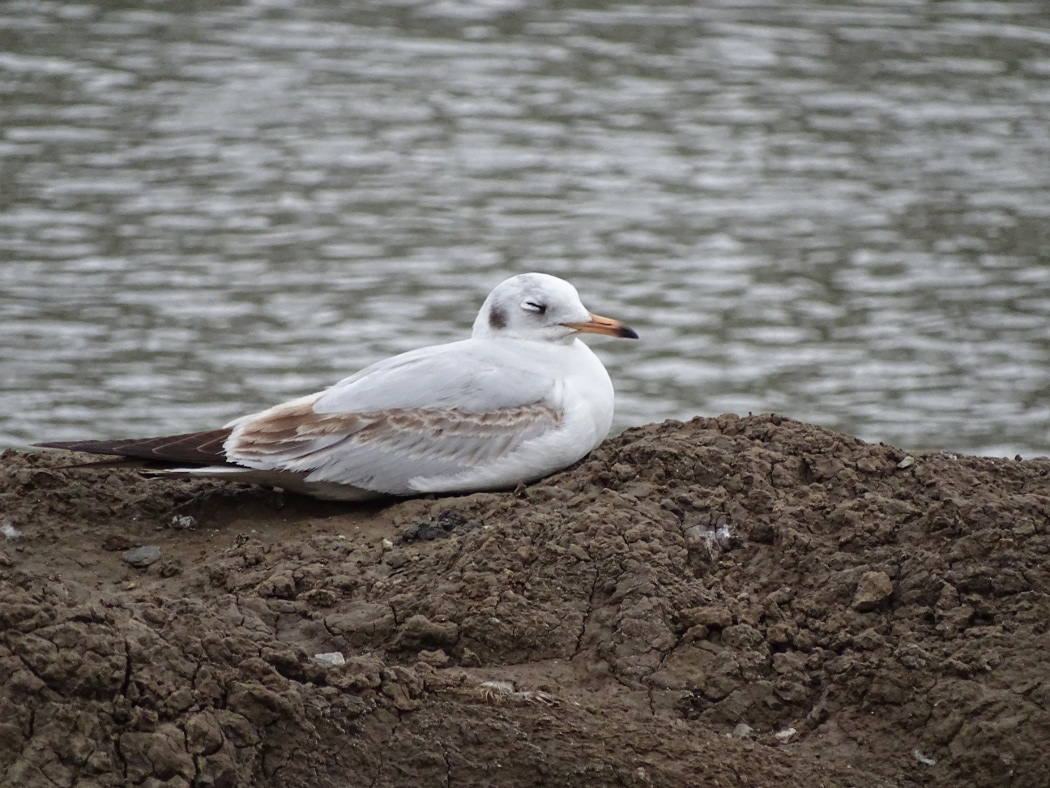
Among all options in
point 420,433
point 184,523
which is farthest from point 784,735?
point 184,523

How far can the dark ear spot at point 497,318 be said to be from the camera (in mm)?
6516

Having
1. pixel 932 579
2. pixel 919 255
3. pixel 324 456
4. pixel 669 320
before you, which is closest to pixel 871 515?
pixel 932 579

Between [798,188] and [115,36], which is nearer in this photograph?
[798,188]

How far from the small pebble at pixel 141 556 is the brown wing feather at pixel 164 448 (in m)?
0.38

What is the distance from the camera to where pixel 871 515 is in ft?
18.0

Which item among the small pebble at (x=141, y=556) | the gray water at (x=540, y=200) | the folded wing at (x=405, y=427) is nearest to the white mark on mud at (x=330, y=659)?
the small pebble at (x=141, y=556)

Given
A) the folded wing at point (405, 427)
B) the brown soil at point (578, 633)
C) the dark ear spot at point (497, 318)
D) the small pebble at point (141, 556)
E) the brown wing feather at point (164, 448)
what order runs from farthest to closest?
the dark ear spot at point (497, 318), the folded wing at point (405, 427), the brown wing feather at point (164, 448), the small pebble at point (141, 556), the brown soil at point (578, 633)

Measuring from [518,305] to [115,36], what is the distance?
41.4 ft

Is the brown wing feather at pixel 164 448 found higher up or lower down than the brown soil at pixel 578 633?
higher up

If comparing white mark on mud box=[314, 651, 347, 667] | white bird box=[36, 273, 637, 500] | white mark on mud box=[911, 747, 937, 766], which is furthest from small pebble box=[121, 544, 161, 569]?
white mark on mud box=[911, 747, 937, 766]

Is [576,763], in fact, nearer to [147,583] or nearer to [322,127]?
[147,583]

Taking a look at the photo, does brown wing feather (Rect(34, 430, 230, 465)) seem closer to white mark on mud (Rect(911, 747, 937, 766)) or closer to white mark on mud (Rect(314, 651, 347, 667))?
white mark on mud (Rect(314, 651, 347, 667))

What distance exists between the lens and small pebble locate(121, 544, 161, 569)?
5668mm

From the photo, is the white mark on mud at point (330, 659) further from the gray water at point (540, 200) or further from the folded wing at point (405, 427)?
the gray water at point (540, 200)
